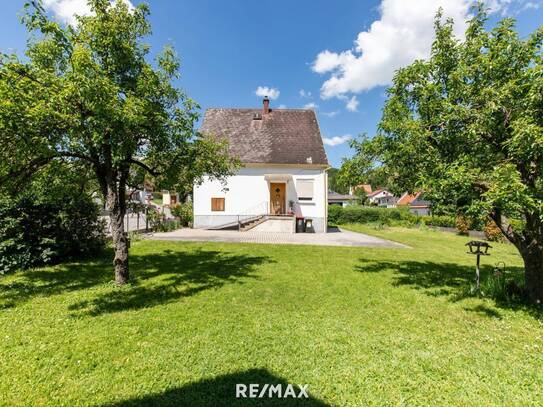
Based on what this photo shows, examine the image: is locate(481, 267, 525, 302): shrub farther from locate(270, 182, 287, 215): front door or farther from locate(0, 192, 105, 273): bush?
locate(270, 182, 287, 215): front door

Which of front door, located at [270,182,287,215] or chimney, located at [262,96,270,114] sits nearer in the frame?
front door, located at [270,182,287,215]

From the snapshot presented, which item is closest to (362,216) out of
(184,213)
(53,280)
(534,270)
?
(184,213)

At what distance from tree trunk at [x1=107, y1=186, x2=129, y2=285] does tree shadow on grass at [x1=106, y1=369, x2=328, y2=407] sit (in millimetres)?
4611

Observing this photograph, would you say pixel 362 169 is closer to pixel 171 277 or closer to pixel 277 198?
pixel 171 277

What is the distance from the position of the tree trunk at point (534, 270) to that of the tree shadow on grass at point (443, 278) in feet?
0.91

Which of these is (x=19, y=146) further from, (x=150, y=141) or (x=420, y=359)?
(x=420, y=359)

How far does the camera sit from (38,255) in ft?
27.5

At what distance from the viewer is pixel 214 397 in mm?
2994

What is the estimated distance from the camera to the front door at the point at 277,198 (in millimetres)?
21188

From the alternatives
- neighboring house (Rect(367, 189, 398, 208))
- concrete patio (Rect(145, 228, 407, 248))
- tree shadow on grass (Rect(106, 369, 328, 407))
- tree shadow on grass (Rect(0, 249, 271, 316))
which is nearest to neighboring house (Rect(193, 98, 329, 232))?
concrete patio (Rect(145, 228, 407, 248))

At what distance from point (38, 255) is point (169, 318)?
6.52 m

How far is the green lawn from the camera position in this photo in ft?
10.3

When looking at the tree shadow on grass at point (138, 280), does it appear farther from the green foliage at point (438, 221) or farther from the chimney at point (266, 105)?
the green foliage at point (438, 221)

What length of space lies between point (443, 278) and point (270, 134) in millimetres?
17683
